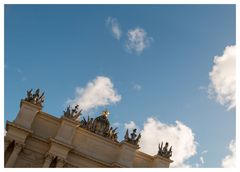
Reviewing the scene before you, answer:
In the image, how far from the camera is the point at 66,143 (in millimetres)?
20781

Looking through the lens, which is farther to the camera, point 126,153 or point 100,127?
point 100,127

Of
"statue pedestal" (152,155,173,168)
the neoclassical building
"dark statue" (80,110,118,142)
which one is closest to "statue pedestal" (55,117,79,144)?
the neoclassical building

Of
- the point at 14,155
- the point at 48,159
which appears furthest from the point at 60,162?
the point at 14,155

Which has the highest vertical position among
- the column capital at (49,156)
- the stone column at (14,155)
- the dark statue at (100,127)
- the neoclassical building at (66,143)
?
the dark statue at (100,127)

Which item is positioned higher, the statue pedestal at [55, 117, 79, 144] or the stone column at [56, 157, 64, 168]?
the statue pedestal at [55, 117, 79, 144]

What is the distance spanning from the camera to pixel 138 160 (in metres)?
22.8

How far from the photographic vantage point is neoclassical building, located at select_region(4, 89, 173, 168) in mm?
19953

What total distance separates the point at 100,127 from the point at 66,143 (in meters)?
3.50

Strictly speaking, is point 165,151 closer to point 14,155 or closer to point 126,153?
point 126,153

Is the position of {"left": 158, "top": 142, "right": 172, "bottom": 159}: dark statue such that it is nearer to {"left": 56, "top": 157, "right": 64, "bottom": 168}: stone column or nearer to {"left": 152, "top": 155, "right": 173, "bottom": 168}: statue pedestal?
{"left": 152, "top": 155, "right": 173, "bottom": 168}: statue pedestal

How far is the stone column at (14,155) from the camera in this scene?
62.4ft

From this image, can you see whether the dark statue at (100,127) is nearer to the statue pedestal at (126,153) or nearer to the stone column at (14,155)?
the statue pedestal at (126,153)

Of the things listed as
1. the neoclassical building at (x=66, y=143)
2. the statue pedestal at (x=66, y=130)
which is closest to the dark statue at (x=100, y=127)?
the neoclassical building at (x=66, y=143)

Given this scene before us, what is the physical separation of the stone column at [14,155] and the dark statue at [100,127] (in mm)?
4618
